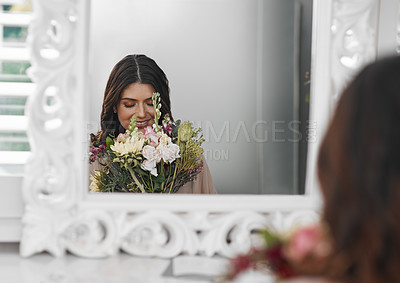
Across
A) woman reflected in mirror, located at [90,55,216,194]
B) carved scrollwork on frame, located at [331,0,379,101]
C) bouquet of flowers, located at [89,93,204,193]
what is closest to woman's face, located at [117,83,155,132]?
woman reflected in mirror, located at [90,55,216,194]

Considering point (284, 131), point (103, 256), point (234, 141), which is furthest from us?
point (234, 141)

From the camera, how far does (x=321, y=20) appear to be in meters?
1.00

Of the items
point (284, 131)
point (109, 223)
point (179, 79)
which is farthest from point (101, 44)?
point (109, 223)

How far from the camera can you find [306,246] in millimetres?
577

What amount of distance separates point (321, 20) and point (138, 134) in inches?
28.6

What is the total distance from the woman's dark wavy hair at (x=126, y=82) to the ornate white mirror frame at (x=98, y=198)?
0.78m

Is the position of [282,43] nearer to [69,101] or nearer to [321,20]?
[321,20]

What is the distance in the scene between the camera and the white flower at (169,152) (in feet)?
4.59

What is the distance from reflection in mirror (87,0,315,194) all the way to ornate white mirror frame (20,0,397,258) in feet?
2.38

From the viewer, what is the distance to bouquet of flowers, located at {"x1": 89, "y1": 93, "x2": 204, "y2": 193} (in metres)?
1.40

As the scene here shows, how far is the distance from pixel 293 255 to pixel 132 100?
1286 millimetres

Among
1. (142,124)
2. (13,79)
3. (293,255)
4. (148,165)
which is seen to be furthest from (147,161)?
(293,255)

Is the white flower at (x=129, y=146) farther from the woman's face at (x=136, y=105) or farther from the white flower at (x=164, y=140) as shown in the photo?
the woman's face at (x=136, y=105)

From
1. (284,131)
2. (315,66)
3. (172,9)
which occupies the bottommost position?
(284,131)
